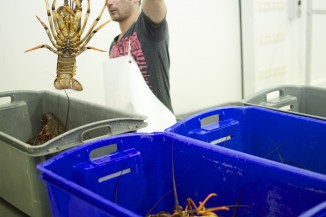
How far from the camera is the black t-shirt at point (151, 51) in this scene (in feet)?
5.64

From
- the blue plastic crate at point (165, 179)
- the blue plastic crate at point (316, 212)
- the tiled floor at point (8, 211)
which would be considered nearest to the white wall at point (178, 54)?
the tiled floor at point (8, 211)

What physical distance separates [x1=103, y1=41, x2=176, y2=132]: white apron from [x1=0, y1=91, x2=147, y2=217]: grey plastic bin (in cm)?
16

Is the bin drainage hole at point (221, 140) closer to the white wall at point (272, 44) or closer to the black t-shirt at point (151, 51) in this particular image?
the black t-shirt at point (151, 51)

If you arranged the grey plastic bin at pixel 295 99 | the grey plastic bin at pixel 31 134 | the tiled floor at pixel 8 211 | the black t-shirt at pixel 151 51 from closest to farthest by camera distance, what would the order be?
the grey plastic bin at pixel 31 134 < the tiled floor at pixel 8 211 < the grey plastic bin at pixel 295 99 < the black t-shirt at pixel 151 51

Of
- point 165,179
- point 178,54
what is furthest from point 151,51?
point 178,54

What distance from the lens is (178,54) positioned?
9.09ft

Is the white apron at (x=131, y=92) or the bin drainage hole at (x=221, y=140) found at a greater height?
the white apron at (x=131, y=92)

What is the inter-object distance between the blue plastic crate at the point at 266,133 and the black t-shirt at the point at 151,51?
51 cm

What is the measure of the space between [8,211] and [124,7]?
0.98 metres

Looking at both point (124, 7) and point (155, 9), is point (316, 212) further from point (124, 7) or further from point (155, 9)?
point (124, 7)

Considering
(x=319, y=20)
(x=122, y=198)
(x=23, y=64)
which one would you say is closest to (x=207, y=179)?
(x=122, y=198)

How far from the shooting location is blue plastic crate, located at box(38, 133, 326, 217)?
2.75 feet

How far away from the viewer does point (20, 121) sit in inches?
66.1

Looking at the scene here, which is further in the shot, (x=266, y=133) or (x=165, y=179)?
(x=266, y=133)
